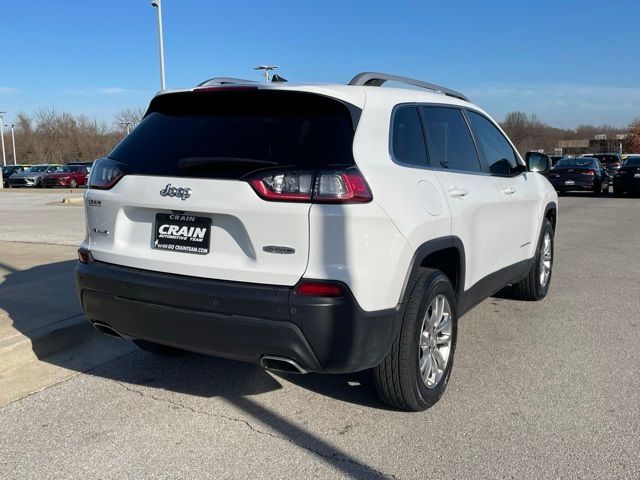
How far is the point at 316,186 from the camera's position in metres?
2.93

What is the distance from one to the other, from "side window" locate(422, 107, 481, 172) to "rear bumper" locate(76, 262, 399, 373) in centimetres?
128

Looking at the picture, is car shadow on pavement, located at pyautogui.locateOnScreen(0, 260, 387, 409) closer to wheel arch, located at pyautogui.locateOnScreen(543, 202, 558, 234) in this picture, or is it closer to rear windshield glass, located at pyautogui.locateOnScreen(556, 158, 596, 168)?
wheel arch, located at pyautogui.locateOnScreen(543, 202, 558, 234)

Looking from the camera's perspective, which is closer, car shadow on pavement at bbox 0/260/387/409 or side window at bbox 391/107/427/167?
side window at bbox 391/107/427/167

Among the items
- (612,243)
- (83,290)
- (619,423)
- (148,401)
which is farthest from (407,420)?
(612,243)

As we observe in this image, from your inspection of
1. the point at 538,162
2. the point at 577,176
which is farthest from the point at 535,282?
the point at 577,176

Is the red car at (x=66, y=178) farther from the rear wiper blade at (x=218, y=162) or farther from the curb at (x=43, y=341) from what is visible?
the rear wiper blade at (x=218, y=162)

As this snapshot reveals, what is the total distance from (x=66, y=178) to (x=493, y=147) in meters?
35.3

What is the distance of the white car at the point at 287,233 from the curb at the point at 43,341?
114cm

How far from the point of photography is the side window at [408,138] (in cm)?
343

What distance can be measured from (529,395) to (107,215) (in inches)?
111

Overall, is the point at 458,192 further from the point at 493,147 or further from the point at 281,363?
the point at 281,363

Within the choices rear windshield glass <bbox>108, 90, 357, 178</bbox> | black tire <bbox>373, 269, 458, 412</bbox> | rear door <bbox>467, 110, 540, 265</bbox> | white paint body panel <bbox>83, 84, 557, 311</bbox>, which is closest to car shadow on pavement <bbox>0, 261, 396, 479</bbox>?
black tire <bbox>373, 269, 458, 412</bbox>

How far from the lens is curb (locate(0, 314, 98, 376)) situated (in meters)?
4.27

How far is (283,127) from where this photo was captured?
3188mm
